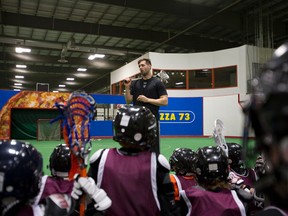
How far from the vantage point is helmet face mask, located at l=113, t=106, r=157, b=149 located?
183 centimetres

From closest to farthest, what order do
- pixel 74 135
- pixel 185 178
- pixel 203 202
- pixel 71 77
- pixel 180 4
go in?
1. pixel 74 135
2. pixel 203 202
3. pixel 185 178
4. pixel 180 4
5. pixel 71 77

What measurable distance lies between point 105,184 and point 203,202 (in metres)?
0.60

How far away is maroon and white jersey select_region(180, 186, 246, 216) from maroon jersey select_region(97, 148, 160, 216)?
0.25 meters

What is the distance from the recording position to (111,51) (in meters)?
17.2

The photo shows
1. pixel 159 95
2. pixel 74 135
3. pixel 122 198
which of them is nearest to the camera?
pixel 74 135

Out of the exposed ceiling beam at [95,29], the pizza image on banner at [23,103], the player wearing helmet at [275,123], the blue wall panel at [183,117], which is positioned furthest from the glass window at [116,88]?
the player wearing helmet at [275,123]

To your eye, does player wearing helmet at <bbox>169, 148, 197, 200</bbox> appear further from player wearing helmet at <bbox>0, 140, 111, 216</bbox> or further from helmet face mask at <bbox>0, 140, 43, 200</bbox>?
helmet face mask at <bbox>0, 140, 43, 200</bbox>

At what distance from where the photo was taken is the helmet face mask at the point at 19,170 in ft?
3.94

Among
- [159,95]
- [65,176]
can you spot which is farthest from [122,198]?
[159,95]

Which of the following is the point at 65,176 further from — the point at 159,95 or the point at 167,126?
the point at 167,126

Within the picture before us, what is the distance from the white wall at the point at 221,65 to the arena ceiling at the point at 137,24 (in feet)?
2.78

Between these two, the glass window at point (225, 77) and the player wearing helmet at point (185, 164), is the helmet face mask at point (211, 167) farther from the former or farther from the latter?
the glass window at point (225, 77)

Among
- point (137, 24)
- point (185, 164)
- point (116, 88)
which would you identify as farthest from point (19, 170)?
point (116, 88)

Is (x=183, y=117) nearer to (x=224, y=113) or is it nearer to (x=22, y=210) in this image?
(x=224, y=113)
